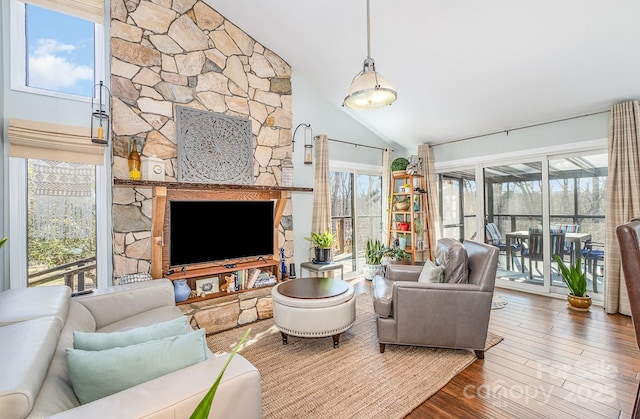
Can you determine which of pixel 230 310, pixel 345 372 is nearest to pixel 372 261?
pixel 230 310

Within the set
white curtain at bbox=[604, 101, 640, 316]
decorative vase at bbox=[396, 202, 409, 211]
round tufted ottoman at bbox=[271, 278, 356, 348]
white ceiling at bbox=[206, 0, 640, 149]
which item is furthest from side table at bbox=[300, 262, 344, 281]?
white curtain at bbox=[604, 101, 640, 316]

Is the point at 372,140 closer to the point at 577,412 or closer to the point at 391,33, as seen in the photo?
the point at 391,33

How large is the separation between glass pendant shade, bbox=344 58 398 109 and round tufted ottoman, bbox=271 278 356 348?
1.64 metres

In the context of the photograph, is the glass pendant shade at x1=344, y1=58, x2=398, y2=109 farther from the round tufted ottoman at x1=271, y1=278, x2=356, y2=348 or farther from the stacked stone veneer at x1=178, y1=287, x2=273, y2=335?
Result: the stacked stone veneer at x1=178, y1=287, x2=273, y2=335

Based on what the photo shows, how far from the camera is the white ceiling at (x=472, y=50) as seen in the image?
A: 2.62 m

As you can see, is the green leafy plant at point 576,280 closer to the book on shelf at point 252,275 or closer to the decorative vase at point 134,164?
the book on shelf at point 252,275

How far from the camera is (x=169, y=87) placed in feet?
10.6

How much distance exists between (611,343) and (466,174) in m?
2.83

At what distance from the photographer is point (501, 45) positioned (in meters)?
2.94

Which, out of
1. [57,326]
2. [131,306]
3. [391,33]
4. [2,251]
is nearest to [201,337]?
[57,326]

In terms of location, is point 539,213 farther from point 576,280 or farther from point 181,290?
point 181,290

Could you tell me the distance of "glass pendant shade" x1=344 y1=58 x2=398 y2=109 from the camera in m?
2.07

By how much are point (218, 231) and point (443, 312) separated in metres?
2.46

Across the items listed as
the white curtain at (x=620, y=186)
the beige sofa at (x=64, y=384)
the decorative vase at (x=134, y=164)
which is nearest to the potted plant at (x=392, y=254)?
the white curtain at (x=620, y=186)
